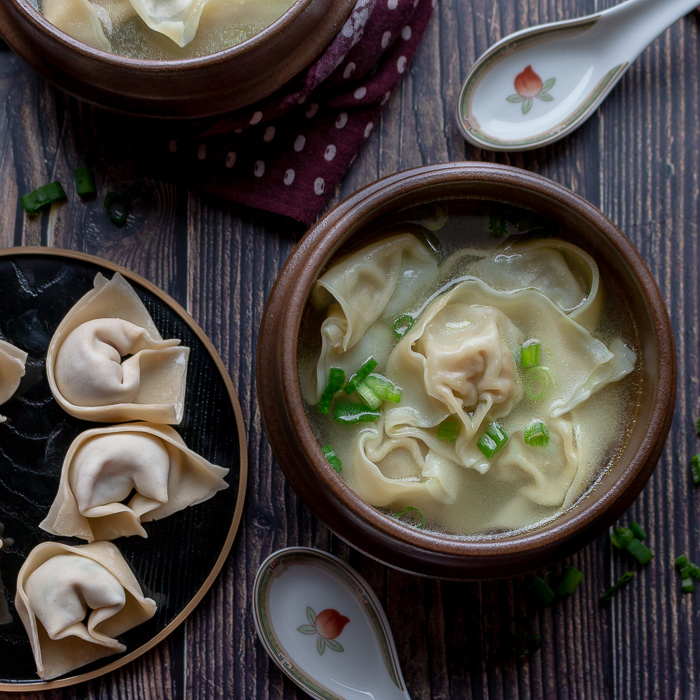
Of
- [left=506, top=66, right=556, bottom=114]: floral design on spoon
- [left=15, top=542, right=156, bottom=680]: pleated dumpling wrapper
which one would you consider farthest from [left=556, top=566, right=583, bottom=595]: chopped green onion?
[left=506, top=66, right=556, bottom=114]: floral design on spoon

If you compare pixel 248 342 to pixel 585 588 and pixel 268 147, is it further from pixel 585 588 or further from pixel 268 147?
pixel 585 588

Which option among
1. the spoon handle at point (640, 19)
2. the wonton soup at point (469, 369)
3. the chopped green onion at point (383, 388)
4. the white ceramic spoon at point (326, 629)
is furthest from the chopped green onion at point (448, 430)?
the spoon handle at point (640, 19)

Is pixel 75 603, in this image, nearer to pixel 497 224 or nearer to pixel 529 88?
pixel 497 224

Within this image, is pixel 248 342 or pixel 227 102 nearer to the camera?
pixel 227 102

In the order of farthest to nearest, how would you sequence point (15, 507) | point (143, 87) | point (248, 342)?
point (248, 342) → point (15, 507) → point (143, 87)

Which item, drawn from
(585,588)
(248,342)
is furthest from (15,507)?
(585,588)

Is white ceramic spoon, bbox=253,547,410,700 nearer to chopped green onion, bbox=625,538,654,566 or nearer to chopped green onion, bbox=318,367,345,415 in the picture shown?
chopped green onion, bbox=318,367,345,415

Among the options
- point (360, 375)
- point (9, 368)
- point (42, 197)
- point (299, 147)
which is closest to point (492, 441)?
point (360, 375)
